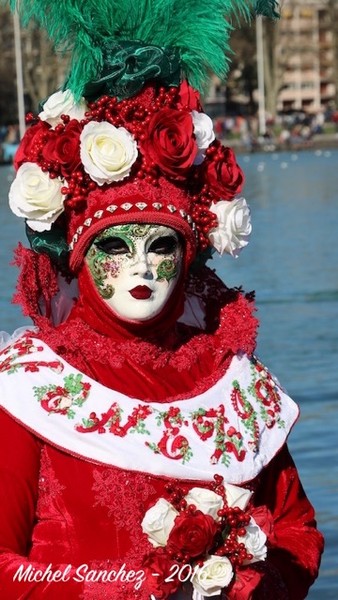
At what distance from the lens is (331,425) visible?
393 inches

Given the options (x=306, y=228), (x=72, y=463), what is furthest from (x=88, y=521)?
(x=306, y=228)

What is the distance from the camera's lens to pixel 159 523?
3240mm

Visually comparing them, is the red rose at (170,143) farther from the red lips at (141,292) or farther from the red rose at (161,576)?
the red rose at (161,576)

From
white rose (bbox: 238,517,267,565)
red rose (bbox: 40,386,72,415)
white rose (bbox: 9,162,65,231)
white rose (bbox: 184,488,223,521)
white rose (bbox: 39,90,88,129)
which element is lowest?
white rose (bbox: 238,517,267,565)

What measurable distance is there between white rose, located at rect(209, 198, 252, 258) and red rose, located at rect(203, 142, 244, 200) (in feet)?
0.07

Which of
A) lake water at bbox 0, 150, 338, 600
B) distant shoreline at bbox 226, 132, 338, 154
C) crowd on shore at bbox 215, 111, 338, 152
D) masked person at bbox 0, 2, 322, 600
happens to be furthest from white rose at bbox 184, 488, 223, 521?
distant shoreline at bbox 226, 132, 338, 154

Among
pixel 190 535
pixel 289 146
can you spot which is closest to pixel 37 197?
pixel 190 535

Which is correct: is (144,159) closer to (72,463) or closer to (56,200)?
(56,200)

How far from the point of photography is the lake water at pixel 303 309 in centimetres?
875

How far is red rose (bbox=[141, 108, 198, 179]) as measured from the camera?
3453 millimetres

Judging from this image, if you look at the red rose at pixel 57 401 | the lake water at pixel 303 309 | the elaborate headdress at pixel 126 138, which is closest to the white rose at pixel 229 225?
the elaborate headdress at pixel 126 138

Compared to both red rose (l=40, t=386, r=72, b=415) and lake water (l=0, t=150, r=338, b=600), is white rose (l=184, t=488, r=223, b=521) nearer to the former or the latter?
red rose (l=40, t=386, r=72, b=415)

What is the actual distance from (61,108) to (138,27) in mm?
205

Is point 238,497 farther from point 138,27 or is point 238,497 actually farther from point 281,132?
point 281,132
